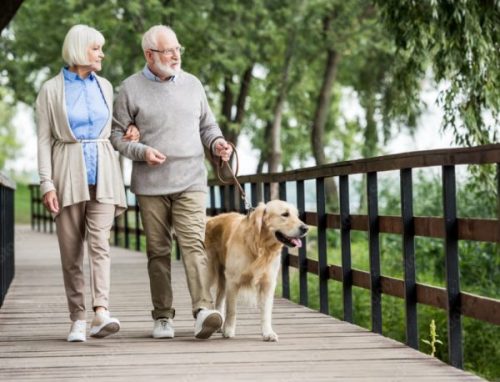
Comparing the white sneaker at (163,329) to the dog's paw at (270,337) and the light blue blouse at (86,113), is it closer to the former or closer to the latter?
the dog's paw at (270,337)

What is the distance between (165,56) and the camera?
5.93 meters

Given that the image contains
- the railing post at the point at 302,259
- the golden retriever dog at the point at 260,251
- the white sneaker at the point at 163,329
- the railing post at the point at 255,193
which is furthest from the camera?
the railing post at the point at 255,193

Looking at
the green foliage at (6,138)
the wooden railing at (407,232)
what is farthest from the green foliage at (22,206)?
the wooden railing at (407,232)

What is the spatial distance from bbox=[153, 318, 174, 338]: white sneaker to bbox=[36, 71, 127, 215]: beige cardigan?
85cm

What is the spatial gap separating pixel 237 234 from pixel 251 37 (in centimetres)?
1649

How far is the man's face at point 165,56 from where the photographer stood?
591cm

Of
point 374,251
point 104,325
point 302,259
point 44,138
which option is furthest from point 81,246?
point 302,259

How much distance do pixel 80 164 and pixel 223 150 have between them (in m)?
0.86

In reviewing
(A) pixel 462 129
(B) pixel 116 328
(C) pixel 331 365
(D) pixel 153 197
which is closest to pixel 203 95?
(D) pixel 153 197

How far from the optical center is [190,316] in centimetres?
739

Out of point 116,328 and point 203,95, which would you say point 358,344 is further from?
point 203,95

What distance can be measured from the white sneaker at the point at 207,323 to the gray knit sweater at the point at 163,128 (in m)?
0.76

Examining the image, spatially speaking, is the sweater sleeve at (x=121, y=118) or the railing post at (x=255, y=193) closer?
the sweater sleeve at (x=121, y=118)

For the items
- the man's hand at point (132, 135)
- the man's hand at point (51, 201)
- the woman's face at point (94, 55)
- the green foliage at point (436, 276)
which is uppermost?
the woman's face at point (94, 55)
